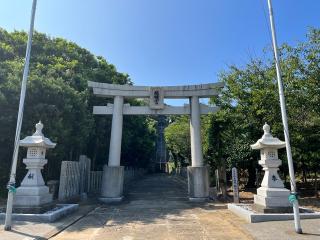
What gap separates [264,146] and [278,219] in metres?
2.65

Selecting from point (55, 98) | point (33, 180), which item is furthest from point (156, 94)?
point (33, 180)

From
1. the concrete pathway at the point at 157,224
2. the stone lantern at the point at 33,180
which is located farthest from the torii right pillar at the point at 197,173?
the stone lantern at the point at 33,180

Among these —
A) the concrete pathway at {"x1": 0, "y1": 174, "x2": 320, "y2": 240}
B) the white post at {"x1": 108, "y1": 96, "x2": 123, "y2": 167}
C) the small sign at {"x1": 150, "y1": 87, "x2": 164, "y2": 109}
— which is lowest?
the concrete pathway at {"x1": 0, "y1": 174, "x2": 320, "y2": 240}

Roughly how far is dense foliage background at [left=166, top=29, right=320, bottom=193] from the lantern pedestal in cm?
982

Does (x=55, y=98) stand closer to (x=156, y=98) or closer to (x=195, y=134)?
(x=156, y=98)

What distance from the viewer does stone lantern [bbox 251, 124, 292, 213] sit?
1059 centimetres

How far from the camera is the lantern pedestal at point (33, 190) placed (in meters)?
10.7

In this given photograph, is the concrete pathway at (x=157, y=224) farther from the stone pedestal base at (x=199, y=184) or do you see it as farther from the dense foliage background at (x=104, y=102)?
A: the dense foliage background at (x=104, y=102)

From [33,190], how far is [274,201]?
8.02 m

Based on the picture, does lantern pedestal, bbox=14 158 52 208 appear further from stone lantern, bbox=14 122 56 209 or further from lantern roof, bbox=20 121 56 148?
lantern roof, bbox=20 121 56 148

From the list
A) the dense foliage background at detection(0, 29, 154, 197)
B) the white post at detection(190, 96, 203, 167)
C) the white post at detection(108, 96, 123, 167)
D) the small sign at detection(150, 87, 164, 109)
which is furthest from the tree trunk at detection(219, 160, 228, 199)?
the dense foliage background at detection(0, 29, 154, 197)

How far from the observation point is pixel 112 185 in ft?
52.7

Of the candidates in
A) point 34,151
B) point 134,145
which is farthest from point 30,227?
point 134,145

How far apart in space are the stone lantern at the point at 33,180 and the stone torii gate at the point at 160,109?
17.0 feet
